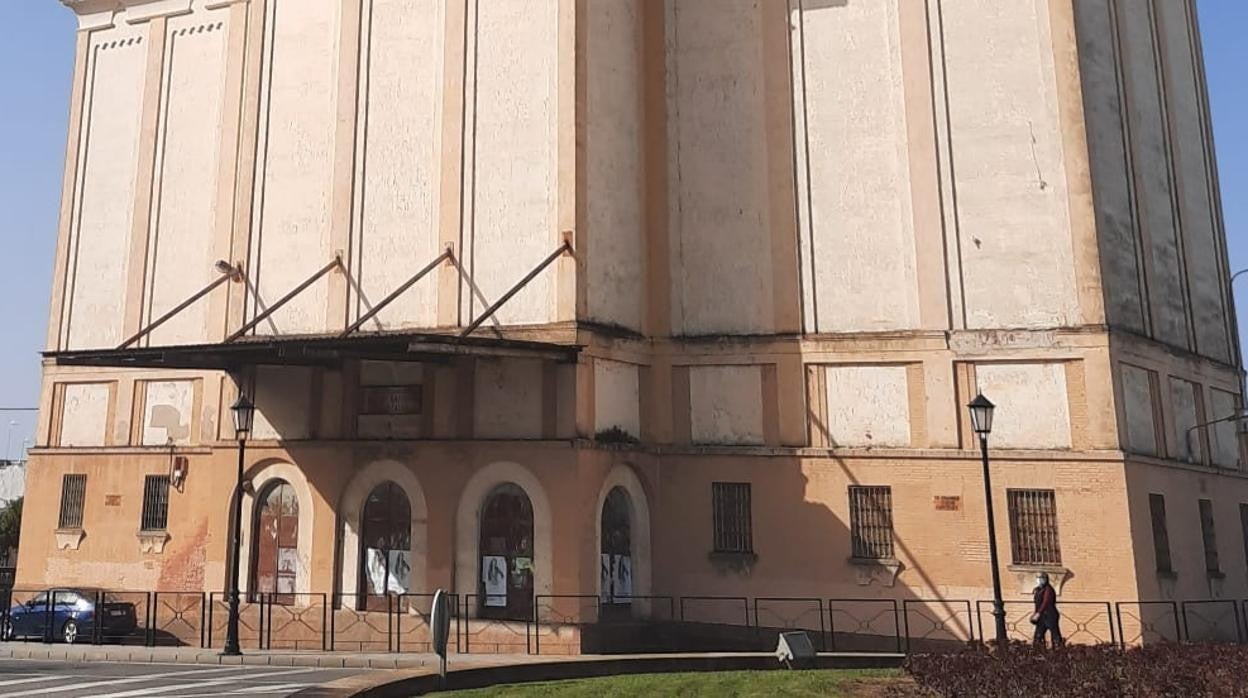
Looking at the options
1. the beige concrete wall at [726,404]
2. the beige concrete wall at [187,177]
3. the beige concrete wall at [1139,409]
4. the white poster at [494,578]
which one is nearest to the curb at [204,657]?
the white poster at [494,578]

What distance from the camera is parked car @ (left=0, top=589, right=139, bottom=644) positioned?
21.9 metres

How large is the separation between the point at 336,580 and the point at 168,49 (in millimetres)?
15297

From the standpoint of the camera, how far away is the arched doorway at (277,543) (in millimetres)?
22828

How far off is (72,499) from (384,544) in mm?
9735

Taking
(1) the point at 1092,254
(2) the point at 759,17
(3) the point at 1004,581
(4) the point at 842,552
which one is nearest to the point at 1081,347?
(1) the point at 1092,254

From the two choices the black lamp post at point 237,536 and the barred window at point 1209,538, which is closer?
the black lamp post at point 237,536

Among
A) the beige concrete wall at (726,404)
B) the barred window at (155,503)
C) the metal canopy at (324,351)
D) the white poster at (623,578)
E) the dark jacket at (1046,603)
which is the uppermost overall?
the metal canopy at (324,351)

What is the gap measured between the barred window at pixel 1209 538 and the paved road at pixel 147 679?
1858 cm

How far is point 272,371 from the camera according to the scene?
23734 millimetres

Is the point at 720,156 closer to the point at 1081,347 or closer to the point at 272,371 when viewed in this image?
the point at 1081,347

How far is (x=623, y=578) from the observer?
22266 millimetres

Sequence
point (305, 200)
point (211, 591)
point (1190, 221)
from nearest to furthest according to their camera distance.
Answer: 1. point (211, 591)
2. point (305, 200)
3. point (1190, 221)

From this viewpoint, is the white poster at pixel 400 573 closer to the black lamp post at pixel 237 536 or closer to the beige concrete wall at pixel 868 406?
the black lamp post at pixel 237 536

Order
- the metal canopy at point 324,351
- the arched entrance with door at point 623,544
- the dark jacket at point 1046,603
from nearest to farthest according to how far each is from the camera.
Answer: the dark jacket at point 1046,603 → the metal canopy at point 324,351 → the arched entrance with door at point 623,544
